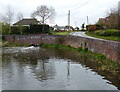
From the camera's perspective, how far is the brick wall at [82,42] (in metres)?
16.1

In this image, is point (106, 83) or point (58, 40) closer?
point (106, 83)

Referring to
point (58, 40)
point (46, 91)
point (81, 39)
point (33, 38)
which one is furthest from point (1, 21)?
point (46, 91)

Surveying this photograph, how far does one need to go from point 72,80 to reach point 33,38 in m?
29.7

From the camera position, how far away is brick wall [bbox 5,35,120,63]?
52.7ft

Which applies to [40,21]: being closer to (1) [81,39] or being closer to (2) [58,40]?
(2) [58,40]

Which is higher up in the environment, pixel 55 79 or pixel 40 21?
pixel 40 21

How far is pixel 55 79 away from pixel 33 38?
29262 millimetres

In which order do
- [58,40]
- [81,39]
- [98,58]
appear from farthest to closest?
[58,40] → [81,39] → [98,58]

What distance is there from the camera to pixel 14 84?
10875 mm

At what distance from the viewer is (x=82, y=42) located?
89.6ft

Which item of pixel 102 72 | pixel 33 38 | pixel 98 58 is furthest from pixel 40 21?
pixel 102 72

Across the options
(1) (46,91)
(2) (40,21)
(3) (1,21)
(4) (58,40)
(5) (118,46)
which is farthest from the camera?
(2) (40,21)

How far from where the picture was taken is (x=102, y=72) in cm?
1371

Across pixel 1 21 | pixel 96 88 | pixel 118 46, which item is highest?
pixel 1 21
